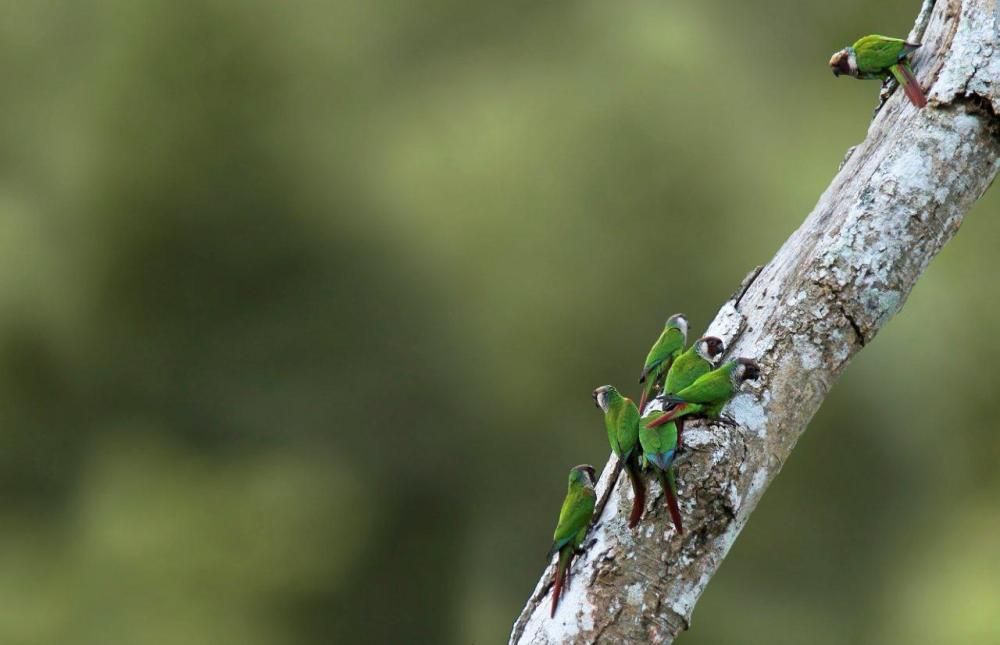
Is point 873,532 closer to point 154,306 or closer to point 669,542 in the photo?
point 669,542

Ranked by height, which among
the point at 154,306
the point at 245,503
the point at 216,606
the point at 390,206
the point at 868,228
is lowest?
the point at 868,228

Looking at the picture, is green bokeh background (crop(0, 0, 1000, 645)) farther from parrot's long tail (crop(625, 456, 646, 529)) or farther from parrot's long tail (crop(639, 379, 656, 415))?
parrot's long tail (crop(625, 456, 646, 529))

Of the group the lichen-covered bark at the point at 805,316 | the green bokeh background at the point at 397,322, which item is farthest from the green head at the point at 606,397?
the green bokeh background at the point at 397,322

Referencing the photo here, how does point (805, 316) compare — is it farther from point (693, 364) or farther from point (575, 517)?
point (575, 517)

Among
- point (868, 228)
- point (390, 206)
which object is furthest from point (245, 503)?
point (868, 228)

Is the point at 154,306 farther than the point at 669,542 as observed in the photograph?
Yes

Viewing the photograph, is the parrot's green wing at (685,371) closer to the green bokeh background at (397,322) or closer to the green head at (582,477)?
the green head at (582,477)
